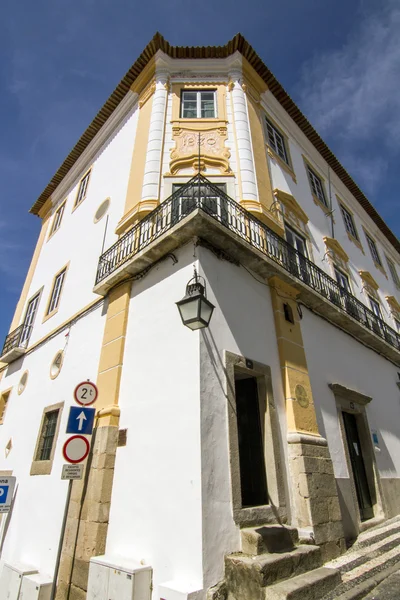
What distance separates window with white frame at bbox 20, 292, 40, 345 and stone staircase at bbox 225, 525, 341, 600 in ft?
30.0

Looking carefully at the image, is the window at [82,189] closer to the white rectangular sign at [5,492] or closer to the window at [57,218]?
the window at [57,218]

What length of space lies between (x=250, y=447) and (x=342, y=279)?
7251 mm

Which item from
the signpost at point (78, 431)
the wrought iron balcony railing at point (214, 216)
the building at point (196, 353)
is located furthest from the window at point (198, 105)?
the signpost at point (78, 431)

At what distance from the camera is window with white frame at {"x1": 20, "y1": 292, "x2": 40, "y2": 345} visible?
11.0m

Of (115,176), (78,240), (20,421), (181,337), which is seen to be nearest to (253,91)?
(115,176)

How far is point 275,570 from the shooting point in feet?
12.4

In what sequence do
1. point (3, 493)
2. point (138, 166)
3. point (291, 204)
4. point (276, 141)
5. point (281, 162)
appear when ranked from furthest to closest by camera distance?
point (276, 141)
point (281, 162)
point (291, 204)
point (138, 166)
point (3, 493)

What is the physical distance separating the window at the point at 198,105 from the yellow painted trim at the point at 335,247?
510 cm

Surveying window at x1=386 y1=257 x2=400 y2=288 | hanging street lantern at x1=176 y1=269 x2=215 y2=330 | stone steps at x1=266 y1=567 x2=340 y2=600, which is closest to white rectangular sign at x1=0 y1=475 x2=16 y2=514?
hanging street lantern at x1=176 y1=269 x2=215 y2=330

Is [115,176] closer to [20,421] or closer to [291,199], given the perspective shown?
[291,199]

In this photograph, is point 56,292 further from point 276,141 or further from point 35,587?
point 276,141

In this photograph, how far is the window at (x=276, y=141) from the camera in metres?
10.7

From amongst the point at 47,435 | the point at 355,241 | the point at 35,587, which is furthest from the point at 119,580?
the point at 355,241

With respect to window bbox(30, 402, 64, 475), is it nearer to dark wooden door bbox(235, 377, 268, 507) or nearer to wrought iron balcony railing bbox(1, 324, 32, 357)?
wrought iron balcony railing bbox(1, 324, 32, 357)
